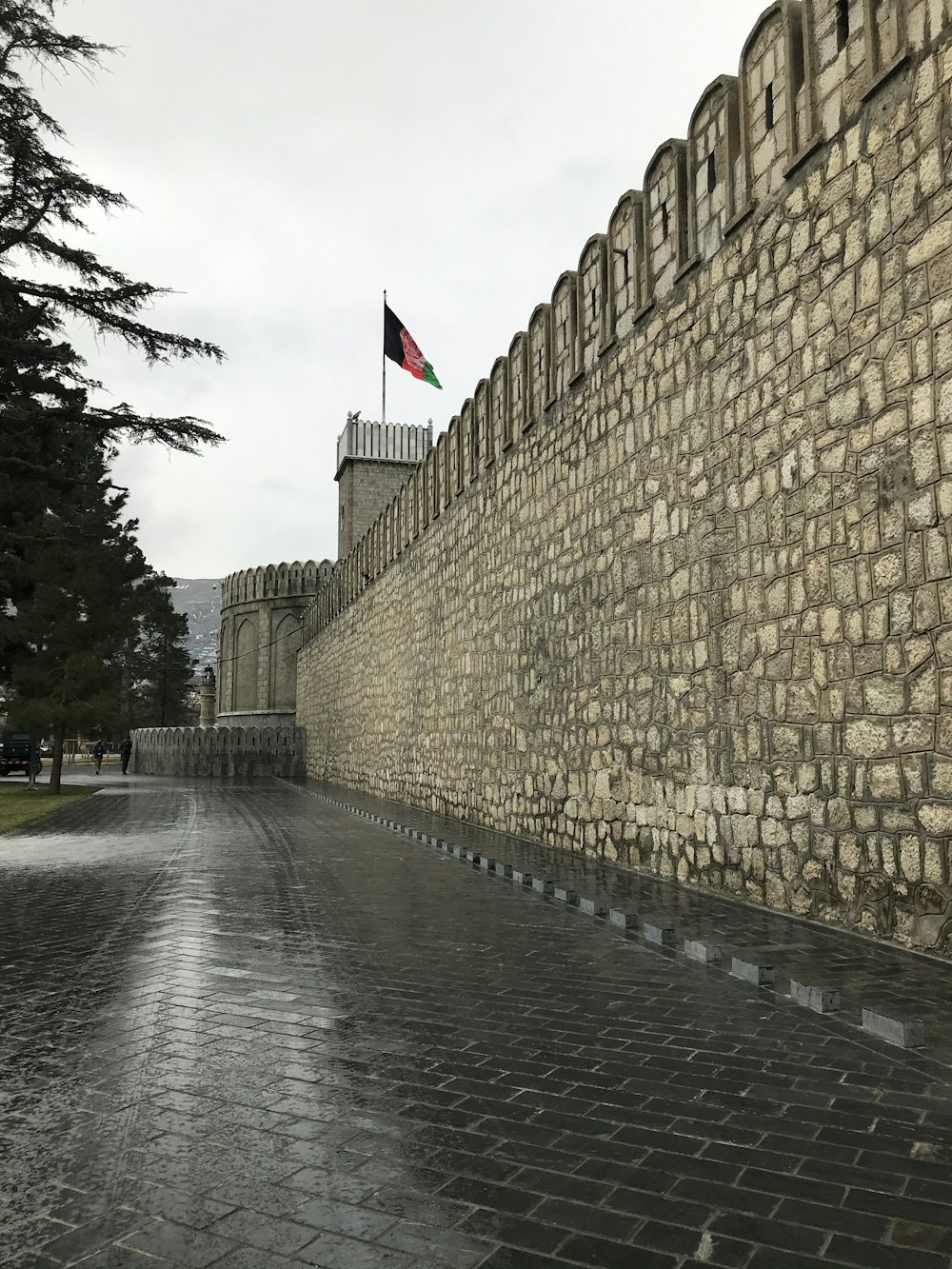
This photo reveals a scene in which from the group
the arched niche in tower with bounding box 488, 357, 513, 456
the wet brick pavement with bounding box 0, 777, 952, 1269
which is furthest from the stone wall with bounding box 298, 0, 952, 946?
the wet brick pavement with bounding box 0, 777, 952, 1269

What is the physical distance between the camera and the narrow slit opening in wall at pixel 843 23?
19.4 feet

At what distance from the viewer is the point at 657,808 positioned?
8.16m

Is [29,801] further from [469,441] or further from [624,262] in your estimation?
[624,262]

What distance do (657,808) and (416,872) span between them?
7.28 feet

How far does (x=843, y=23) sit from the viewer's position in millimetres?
5965

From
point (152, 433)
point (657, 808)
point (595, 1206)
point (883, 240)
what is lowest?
point (595, 1206)

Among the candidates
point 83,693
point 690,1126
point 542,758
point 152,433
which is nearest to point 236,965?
point 690,1126

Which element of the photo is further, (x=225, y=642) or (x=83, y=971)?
(x=225, y=642)

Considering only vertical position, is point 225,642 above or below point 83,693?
above

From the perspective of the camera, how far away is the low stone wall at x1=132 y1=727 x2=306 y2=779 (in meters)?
33.7

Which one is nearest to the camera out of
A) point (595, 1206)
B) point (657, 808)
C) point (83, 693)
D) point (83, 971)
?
point (595, 1206)

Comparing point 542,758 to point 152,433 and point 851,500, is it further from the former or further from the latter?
point 152,433

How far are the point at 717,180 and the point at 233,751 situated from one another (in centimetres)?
2932

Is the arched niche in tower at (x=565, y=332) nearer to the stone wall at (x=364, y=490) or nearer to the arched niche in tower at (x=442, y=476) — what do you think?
the arched niche in tower at (x=442, y=476)
